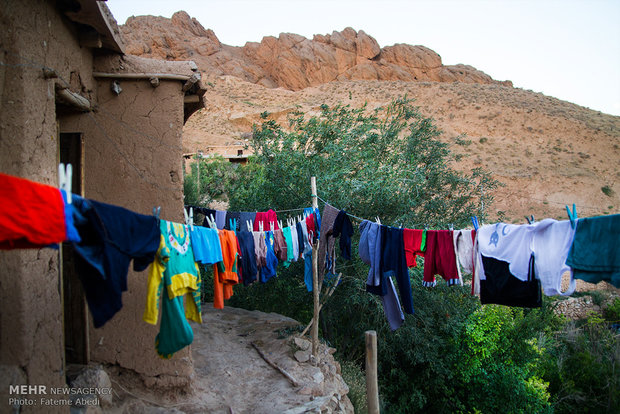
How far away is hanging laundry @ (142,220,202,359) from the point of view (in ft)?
10.9

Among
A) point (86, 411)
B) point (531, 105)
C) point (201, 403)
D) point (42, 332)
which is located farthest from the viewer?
point (531, 105)

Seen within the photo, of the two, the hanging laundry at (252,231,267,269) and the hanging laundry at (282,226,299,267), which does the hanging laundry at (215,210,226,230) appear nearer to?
the hanging laundry at (282,226,299,267)

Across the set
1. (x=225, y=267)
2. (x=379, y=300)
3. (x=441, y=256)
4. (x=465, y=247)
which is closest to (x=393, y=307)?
(x=441, y=256)

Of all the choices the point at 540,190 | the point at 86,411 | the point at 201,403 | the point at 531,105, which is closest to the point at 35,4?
the point at 86,411

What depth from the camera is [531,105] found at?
39406 mm

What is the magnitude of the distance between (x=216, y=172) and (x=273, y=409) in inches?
573

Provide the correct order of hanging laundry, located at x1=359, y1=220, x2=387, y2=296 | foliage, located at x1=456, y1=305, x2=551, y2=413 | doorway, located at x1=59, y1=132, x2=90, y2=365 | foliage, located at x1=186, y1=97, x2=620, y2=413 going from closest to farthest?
1. doorway, located at x1=59, y1=132, x2=90, y2=365
2. hanging laundry, located at x1=359, y1=220, x2=387, y2=296
3. foliage, located at x1=186, y1=97, x2=620, y2=413
4. foliage, located at x1=456, y1=305, x2=551, y2=413

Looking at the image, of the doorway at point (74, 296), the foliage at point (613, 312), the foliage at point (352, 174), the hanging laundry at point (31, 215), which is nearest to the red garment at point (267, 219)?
the foliage at point (352, 174)

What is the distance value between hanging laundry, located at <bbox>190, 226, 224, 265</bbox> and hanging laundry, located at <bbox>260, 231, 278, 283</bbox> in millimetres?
1342

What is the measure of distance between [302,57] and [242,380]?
2390 inches

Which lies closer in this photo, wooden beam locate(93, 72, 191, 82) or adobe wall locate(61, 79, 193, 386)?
adobe wall locate(61, 79, 193, 386)

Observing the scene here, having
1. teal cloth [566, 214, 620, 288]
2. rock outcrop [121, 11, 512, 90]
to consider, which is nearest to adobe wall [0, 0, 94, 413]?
teal cloth [566, 214, 620, 288]

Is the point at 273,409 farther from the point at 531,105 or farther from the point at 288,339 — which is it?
the point at 531,105

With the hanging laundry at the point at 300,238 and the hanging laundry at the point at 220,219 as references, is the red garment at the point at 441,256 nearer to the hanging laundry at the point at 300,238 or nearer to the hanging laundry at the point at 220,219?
the hanging laundry at the point at 300,238
